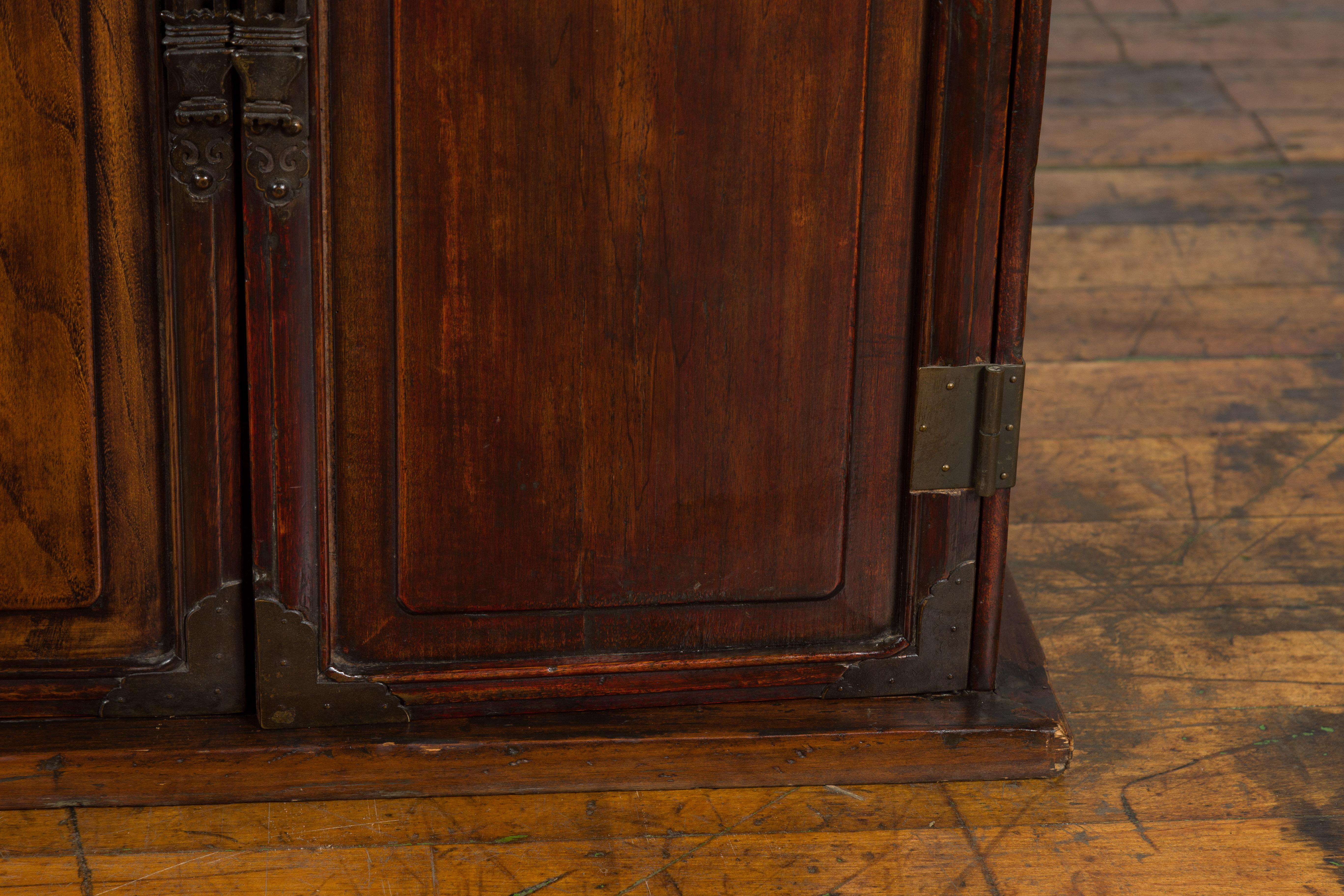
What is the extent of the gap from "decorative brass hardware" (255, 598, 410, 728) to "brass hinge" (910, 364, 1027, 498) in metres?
0.57

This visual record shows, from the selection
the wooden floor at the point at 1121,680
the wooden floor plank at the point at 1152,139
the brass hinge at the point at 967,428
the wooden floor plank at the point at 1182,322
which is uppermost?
the wooden floor plank at the point at 1152,139

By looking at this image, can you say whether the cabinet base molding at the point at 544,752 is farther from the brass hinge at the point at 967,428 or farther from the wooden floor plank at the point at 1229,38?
the wooden floor plank at the point at 1229,38

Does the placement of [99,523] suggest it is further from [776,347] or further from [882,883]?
[882,883]

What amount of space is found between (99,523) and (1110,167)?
8.21 ft

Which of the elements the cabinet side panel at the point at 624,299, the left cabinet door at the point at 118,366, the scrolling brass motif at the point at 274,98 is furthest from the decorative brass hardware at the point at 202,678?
the scrolling brass motif at the point at 274,98

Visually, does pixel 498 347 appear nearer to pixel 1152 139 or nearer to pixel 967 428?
pixel 967 428

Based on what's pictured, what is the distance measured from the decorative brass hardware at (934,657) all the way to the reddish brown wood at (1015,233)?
0.05ft

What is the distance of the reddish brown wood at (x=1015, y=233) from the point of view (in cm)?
136

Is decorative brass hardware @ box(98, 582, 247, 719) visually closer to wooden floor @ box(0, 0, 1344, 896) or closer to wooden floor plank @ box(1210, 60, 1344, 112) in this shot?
wooden floor @ box(0, 0, 1344, 896)

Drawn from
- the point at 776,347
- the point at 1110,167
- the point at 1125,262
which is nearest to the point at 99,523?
the point at 776,347

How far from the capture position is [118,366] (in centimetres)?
139

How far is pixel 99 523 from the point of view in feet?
4.69

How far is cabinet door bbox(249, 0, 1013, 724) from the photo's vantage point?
1346mm

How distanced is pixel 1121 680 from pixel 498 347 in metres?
0.82
